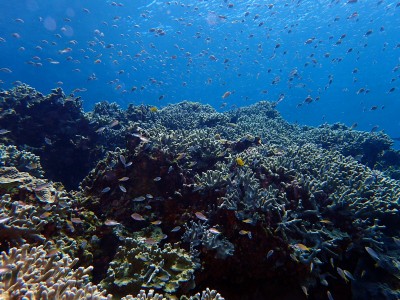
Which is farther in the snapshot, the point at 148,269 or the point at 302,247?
the point at 302,247

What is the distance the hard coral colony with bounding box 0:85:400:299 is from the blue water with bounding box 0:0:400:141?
10168mm

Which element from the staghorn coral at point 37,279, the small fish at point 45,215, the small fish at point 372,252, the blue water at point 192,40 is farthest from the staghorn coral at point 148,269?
the blue water at point 192,40

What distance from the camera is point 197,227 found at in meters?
5.01

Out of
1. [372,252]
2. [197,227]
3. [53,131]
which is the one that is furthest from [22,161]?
[372,252]

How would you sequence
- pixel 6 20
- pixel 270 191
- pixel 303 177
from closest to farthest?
pixel 270 191, pixel 303 177, pixel 6 20

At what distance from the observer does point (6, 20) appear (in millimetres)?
39812

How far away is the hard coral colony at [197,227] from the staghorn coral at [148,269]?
18 millimetres

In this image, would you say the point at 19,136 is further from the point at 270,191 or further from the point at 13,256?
the point at 270,191

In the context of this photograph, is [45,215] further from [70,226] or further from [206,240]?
[206,240]

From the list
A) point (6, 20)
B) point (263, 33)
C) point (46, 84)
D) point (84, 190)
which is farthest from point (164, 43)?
point (84, 190)

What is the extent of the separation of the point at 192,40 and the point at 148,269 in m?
59.3

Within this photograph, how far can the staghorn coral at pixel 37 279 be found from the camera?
2.56 meters

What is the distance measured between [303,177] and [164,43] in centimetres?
5872

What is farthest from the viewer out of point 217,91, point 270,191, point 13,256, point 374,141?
point 217,91
